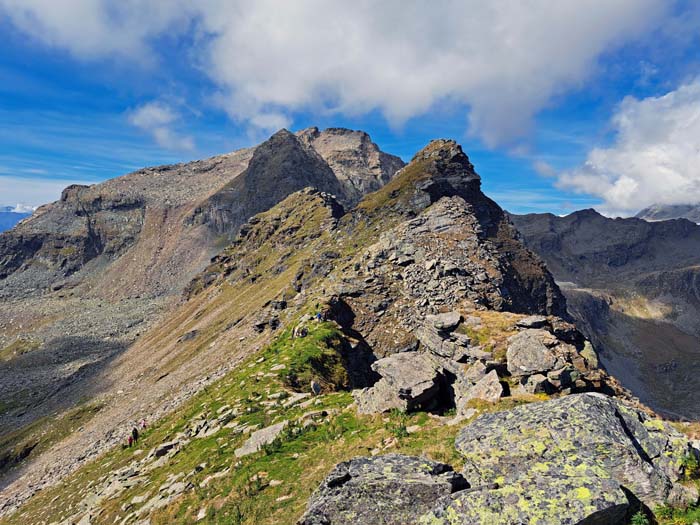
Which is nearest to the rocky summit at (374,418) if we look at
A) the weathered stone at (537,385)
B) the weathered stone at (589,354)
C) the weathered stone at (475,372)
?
the weathered stone at (475,372)

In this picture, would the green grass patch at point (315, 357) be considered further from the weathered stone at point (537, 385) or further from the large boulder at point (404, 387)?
the weathered stone at point (537, 385)

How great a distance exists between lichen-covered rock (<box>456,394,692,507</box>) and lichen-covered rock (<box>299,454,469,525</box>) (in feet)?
4.37

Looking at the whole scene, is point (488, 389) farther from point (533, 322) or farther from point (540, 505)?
point (540, 505)

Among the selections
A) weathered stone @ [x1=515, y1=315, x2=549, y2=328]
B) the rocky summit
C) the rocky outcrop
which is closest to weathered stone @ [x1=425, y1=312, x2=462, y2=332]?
the rocky summit

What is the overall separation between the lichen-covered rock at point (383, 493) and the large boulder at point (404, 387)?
34.4ft

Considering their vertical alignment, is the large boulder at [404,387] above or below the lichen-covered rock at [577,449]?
below

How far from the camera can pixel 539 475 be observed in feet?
33.5

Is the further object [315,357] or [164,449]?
[315,357]

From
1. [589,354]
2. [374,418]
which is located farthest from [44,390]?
[589,354]

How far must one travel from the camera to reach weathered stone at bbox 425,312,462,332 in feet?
105

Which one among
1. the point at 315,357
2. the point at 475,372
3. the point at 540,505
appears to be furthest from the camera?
the point at 315,357

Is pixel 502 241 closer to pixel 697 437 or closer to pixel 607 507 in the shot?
pixel 697 437

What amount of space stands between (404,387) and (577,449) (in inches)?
494

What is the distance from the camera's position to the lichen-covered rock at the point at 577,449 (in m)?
10.3
